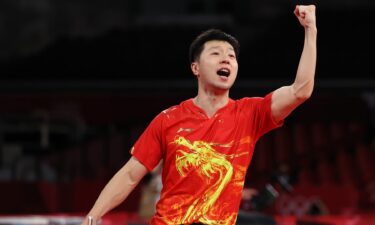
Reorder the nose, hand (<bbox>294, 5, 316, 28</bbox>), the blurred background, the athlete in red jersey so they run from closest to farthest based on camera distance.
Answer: hand (<bbox>294, 5, 316, 28</bbox>) < the athlete in red jersey < the nose < the blurred background

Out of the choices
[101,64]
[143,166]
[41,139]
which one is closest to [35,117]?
[41,139]

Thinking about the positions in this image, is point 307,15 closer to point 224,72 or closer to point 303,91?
point 303,91

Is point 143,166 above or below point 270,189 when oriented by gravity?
above

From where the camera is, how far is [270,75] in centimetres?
1288

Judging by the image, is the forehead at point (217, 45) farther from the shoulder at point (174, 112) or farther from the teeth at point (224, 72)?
the shoulder at point (174, 112)

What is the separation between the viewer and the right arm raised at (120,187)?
353 cm

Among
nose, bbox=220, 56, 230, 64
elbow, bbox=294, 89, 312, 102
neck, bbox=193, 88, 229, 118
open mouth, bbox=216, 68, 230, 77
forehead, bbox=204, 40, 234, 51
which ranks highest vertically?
forehead, bbox=204, 40, 234, 51

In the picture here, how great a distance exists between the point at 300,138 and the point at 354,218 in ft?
13.0

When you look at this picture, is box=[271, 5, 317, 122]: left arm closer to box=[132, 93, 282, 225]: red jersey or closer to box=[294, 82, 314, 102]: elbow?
box=[294, 82, 314, 102]: elbow

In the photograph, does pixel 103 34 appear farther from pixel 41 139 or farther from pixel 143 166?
pixel 143 166

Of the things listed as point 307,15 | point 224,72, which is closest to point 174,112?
point 224,72

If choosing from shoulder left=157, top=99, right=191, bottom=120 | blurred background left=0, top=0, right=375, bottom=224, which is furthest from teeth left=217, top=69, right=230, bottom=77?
blurred background left=0, top=0, right=375, bottom=224

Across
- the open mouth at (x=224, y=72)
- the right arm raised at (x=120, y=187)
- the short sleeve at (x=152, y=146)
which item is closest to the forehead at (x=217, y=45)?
the open mouth at (x=224, y=72)

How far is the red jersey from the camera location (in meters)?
3.37
